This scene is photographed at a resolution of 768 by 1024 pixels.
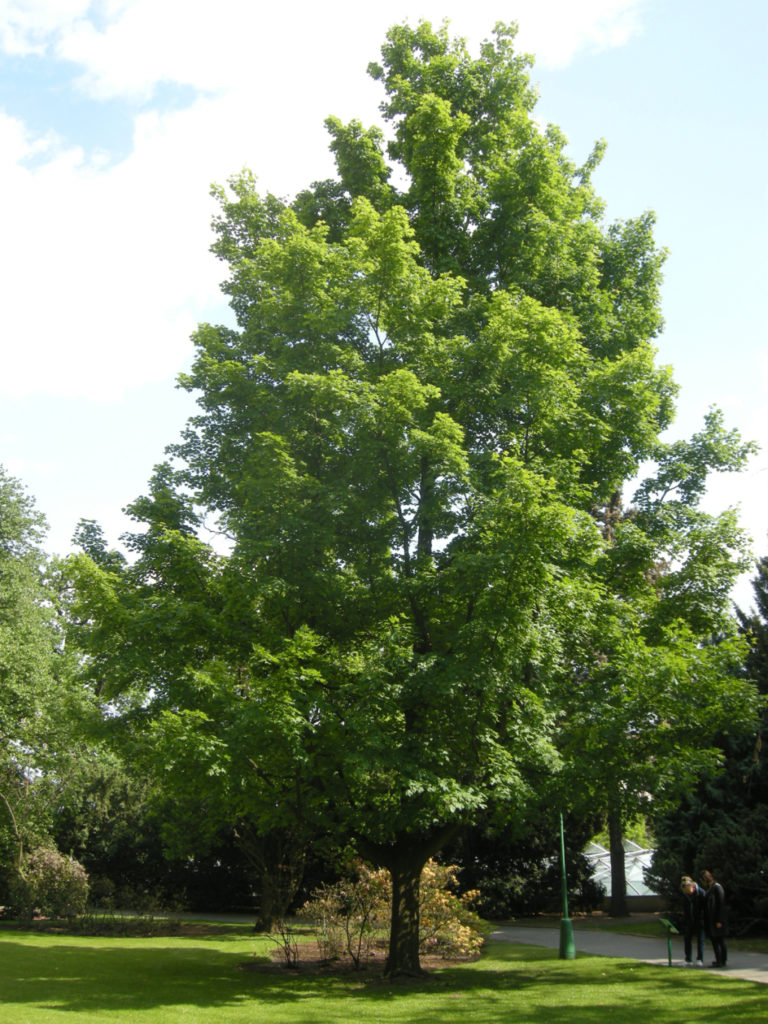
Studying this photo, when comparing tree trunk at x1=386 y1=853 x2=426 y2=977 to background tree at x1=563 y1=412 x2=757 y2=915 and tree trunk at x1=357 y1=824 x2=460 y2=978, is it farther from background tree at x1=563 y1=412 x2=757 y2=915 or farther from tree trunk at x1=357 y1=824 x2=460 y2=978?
background tree at x1=563 y1=412 x2=757 y2=915

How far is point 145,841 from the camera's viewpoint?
32.4m

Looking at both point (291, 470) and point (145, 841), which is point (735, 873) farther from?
point (145, 841)

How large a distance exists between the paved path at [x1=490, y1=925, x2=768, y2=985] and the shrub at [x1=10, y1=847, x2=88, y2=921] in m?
13.0

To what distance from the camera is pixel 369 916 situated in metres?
15.7

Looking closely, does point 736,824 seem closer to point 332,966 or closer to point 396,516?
point 332,966

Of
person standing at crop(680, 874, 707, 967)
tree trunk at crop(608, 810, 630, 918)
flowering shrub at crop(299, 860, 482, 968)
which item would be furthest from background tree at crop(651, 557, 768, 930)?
tree trunk at crop(608, 810, 630, 918)

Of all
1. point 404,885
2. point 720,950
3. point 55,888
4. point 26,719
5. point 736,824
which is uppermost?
point 26,719

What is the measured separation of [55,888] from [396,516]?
19.7 meters

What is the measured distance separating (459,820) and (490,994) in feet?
7.93

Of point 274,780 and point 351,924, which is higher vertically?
point 274,780

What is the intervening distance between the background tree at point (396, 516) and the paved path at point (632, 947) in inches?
A: 193

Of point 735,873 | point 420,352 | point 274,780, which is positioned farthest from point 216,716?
point 735,873

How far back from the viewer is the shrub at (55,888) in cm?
2547

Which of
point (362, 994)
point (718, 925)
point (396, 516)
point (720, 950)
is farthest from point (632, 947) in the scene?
point (396, 516)
